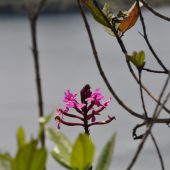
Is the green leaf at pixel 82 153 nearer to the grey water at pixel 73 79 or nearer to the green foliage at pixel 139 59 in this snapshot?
the green foliage at pixel 139 59

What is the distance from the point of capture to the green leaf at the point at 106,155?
0.45 m

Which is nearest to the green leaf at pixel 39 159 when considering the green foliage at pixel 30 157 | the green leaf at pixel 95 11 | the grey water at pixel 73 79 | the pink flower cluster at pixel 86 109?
the green foliage at pixel 30 157

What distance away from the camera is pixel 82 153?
406 mm

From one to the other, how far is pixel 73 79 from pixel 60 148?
13.4 m

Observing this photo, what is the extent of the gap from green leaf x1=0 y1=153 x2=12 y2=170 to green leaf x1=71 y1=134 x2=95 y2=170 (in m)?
0.04

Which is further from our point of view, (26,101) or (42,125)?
(26,101)

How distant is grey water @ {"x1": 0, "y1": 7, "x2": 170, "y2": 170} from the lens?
9.75 m

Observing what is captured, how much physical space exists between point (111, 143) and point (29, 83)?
14.8 m

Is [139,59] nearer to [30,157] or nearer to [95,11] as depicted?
[95,11]

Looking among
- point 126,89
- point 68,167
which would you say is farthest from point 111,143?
point 126,89

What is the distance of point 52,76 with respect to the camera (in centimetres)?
1608

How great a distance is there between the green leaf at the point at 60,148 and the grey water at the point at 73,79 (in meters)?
5.35

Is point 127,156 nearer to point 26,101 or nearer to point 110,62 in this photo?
point 26,101

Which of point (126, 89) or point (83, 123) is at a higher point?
point (126, 89)
